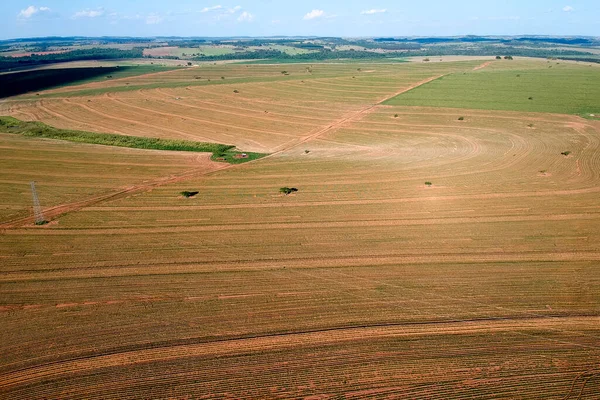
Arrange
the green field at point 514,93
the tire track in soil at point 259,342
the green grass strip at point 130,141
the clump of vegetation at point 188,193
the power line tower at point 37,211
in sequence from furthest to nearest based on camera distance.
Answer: the green field at point 514,93, the green grass strip at point 130,141, the clump of vegetation at point 188,193, the power line tower at point 37,211, the tire track in soil at point 259,342

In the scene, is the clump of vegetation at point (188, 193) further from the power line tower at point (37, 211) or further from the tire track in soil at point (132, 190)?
the power line tower at point (37, 211)

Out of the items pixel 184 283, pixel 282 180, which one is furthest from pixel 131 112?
pixel 184 283

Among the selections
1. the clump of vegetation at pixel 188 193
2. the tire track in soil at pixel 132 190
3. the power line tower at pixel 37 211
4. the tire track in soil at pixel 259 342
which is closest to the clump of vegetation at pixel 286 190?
A: the clump of vegetation at pixel 188 193

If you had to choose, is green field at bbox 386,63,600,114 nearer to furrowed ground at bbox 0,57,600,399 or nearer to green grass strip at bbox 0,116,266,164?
furrowed ground at bbox 0,57,600,399

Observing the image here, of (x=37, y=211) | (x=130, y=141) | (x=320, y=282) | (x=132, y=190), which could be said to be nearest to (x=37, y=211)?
(x=37, y=211)

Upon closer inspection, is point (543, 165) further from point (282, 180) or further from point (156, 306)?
point (156, 306)

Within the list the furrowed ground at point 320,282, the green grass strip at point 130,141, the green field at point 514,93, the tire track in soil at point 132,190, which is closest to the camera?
the furrowed ground at point 320,282

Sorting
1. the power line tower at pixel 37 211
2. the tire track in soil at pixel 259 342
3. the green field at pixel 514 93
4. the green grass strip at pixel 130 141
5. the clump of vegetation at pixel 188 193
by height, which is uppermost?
the green field at pixel 514 93
